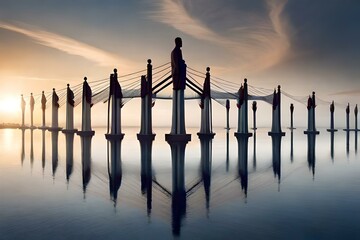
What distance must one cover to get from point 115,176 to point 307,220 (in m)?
11.5

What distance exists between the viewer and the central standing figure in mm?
43469

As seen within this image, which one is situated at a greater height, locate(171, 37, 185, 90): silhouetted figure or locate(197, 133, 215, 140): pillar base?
locate(171, 37, 185, 90): silhouetted figure

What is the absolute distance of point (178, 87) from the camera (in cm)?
4372

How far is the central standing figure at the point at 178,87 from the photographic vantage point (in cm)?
4347

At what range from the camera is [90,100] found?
59.3 m

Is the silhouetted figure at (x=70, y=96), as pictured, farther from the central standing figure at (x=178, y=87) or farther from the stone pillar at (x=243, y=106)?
the stone pillar at (x=243, y=106)

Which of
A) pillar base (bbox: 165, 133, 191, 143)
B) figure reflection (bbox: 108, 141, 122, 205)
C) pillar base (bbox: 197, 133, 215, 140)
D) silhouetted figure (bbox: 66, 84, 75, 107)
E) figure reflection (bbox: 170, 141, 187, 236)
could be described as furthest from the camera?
silhouetted figure (bbox: 66, 84, 75, 107)

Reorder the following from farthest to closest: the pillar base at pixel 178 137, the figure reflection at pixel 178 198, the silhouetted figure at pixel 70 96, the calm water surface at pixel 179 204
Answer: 1. the silhouetted figure at pixel 70 96
2. the pillar base at pixel 178 137
3. the figure reflection at pixel 178 198
4. the calm water surface at pixel 179 204

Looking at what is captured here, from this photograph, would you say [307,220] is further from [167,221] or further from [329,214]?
[167,221]

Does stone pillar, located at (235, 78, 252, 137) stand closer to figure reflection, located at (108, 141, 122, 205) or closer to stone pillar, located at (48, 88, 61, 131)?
figure reflection, located at (108, 141, 122, 205)

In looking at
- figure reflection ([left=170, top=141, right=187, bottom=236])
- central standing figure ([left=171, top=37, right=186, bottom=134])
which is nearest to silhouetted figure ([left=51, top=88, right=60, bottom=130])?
central standing figure ([left=171, top=37, right=186, bottom=134])

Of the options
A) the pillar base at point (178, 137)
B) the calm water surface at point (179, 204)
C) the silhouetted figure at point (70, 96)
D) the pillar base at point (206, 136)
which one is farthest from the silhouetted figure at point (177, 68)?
the silhouetted figure at point (70, 96)

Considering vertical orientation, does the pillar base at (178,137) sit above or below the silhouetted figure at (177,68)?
below

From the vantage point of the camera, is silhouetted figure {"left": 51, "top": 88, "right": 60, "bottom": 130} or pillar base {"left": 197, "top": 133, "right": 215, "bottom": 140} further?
silhouetted figure {"left": 51, "top": 88, "right": 60, "bottom": 130}
